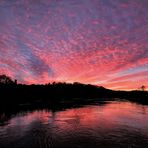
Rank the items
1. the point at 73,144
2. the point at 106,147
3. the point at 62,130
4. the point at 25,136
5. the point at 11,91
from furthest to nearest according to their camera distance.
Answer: the point at 11,91, the point at 62,130, the point at 25,136, the point at 73,144, the point at 106,147

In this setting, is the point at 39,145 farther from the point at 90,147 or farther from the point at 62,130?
the point at 62,130

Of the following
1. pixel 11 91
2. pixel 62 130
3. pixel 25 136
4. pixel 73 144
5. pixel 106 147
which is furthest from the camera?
pixel 11 91

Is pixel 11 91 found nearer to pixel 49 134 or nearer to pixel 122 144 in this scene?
pixel 49 134

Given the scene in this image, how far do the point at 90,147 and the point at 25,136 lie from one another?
9.49m

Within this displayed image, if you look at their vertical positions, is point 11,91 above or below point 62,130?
above

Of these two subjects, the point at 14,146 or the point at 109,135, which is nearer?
the point at 14,146

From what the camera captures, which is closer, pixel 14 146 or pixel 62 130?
pixel 14 146

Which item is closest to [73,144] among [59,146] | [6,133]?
[59,146]

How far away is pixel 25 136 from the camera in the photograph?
24.2m

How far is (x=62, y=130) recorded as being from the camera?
28016mm

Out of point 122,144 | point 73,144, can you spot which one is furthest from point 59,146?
point 122,144

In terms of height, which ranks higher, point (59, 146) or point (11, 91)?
point (11, 91)

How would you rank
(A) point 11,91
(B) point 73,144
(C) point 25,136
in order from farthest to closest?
(A) point 11,91 < (C) point 25,136 < (B) point 73,144

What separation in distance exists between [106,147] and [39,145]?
7.59m
